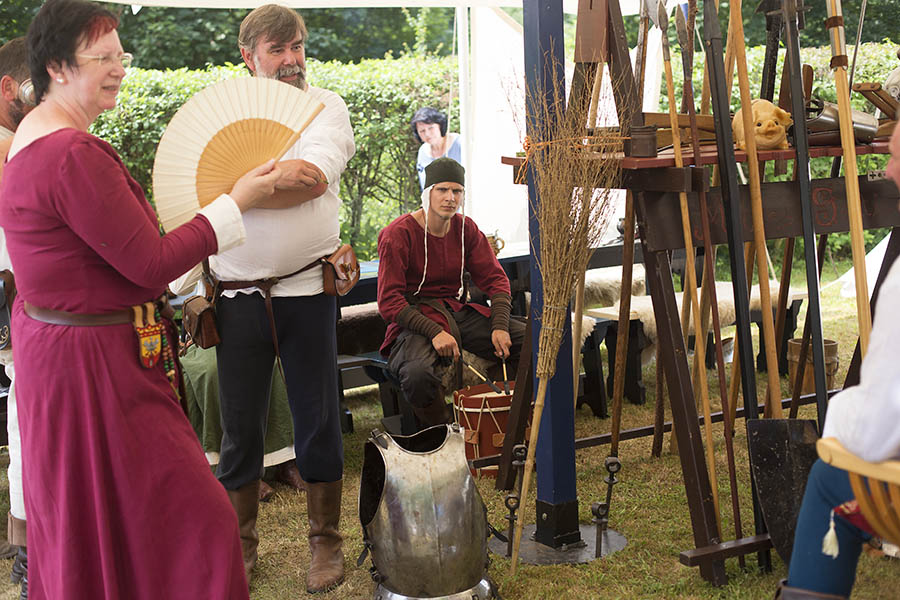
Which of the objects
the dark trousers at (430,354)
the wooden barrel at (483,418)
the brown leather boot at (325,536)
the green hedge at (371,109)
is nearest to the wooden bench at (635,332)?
the dark trousers at (430,354)

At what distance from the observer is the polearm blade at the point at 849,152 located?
291 centimetres

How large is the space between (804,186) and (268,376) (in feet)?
5.86

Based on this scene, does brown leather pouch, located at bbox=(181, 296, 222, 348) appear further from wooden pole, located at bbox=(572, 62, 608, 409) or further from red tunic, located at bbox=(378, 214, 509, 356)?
red tunic, located at bbox=(378, 214, 509, 356)

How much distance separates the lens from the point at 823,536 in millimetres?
2014

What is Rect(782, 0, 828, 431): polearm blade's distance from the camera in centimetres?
297

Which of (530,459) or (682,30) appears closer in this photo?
(682,30)

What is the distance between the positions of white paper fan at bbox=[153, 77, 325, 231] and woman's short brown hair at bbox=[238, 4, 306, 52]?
28 cm

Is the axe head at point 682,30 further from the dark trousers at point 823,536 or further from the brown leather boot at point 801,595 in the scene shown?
the brown leather boot at point 801,595

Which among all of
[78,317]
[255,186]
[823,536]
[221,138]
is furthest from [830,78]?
[78,317]

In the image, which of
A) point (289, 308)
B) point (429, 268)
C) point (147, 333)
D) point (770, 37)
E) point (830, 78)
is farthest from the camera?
point (830, 78)

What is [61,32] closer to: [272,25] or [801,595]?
[272,25]

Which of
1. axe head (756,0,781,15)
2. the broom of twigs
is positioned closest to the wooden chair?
the broom of twigs

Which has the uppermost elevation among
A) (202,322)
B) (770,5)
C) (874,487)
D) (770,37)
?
(770,5)

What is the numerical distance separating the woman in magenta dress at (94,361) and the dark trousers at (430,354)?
1.92m
